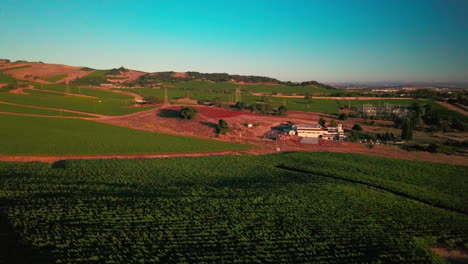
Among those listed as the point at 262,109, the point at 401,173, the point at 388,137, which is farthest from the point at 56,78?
the point at 401,173

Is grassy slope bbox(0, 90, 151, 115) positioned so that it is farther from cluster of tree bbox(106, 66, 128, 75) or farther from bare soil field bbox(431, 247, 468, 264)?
cluster of tree bbox(106, 66, 128, 75)

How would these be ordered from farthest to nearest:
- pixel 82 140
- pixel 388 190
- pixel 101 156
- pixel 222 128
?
pixel 222 128
pixel 82 140
pixel 101 156
pixel 388 190

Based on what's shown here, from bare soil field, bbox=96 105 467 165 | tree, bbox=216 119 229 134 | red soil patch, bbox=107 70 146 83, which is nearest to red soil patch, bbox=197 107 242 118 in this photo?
bare soil field, bbox=96 105 467 165

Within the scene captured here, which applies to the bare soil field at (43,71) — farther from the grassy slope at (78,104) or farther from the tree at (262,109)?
the tree at (262,109)

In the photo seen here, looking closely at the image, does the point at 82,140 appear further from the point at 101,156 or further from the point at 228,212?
the point at 228,212

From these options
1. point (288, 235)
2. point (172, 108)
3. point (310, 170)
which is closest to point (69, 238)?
point (288, 235)

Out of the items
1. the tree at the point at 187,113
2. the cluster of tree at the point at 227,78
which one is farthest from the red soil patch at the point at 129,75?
the tree at the point at 187,113
